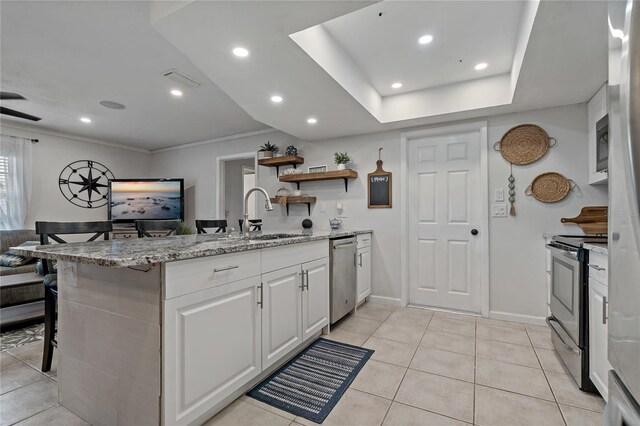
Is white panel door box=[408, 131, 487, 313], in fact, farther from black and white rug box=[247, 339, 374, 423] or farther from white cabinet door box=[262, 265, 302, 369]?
A: white cabinet door box=[262, 265, 302, 369]

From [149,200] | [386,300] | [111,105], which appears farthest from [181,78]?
[386,300]

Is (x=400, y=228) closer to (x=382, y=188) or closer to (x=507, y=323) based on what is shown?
(x=382, y=188)

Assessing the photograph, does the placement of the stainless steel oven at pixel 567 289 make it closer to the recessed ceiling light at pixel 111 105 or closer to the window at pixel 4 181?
the recessed ceiling light at pixel 111 105

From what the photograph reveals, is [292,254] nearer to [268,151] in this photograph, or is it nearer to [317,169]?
[317,169]

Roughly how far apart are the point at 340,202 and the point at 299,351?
2075 mm

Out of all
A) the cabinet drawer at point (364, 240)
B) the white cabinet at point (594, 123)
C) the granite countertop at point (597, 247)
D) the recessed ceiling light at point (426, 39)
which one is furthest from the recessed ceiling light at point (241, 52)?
the white cabinet at point (594, 123)

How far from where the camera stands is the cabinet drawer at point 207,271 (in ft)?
4.26

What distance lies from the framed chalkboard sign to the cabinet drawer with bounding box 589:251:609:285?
2071 mm

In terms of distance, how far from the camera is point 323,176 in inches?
152

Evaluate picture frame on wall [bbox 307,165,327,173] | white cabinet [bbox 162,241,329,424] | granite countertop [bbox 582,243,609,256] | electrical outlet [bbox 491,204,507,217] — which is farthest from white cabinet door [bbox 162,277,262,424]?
electrical outlet [bbox 491,204,507,217]

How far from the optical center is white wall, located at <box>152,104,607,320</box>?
285 cm

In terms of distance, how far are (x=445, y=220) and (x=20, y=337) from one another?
14.0 feet

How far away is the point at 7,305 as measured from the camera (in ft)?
9.47

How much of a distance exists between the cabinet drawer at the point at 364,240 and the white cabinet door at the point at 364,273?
47 millimetres
